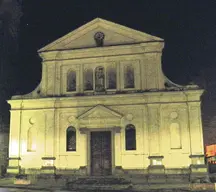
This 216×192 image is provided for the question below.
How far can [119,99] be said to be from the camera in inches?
863

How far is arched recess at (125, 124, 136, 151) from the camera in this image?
2156 cm

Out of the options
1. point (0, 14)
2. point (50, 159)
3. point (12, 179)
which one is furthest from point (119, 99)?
point (0, 14)

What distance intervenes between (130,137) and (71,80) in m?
5.84

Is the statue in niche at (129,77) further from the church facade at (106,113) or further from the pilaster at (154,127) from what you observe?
the pilaster at (154,127)

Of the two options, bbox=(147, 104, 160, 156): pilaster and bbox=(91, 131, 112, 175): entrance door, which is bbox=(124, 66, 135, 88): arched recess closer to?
bbox=(147, 104, 160, 156): pilaster

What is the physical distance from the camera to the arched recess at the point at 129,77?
22.4m

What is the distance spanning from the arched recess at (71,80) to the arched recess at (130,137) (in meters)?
4.83

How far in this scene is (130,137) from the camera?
21.7 m

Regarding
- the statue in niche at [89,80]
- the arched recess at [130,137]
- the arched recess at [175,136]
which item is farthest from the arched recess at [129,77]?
the arched recess at [175,136]

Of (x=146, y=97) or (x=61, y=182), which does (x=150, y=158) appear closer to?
(x=146, y=97)

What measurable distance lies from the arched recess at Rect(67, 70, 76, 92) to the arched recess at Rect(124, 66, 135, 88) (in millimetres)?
3667

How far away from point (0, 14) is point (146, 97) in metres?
16.4

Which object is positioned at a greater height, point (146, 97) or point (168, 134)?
point (146, 97)

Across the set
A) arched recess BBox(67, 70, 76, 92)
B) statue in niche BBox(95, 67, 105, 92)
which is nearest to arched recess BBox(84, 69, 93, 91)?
statue in niche BBox(95, 67, 105, 92)
